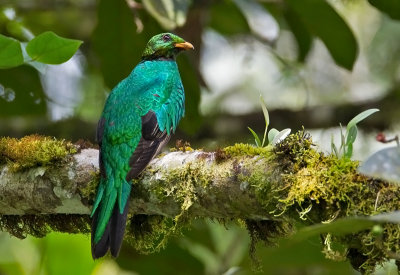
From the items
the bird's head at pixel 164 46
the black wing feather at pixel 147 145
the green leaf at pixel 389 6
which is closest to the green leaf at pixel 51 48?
the black wing feather at pixel 147 145

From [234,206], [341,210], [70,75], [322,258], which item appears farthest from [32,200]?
[70,75]

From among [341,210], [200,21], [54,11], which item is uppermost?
[341,210]

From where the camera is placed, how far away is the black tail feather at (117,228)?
10.5 feet


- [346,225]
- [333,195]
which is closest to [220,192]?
[333,195]

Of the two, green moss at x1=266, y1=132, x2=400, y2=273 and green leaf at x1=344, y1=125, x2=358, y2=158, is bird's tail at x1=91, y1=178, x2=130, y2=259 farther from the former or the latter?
green leaf at x1=344, y1=125, x2=358, y2=158

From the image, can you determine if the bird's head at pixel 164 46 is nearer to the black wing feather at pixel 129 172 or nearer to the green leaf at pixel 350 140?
the black wing feather at pixel 129 172

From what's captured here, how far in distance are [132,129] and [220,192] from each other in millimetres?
916

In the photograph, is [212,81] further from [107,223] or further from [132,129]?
[107,223]

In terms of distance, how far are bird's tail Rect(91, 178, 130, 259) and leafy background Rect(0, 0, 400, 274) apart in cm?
48

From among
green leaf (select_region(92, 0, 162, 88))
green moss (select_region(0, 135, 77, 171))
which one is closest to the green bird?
green moss (select_region(0, 135, 77, 171))

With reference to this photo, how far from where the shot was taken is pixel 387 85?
7742mm

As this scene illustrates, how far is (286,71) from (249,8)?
237cm

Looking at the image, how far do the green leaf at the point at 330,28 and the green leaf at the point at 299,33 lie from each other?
38 cm

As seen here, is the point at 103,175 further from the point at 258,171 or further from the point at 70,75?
the point at 70,75
